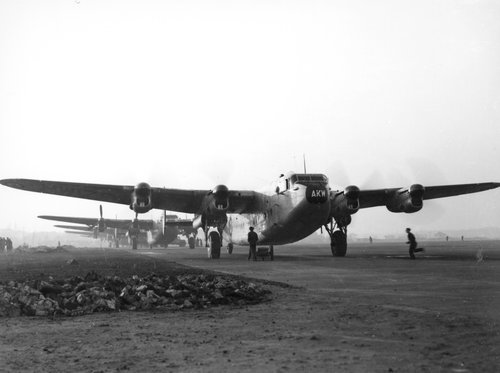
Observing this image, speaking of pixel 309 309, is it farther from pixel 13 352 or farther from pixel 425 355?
pixel 13 352

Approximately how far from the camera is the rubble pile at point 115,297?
8.44 metres

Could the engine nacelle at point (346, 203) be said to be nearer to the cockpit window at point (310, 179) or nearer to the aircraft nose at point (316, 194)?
the cockpit window at point (310, 179)

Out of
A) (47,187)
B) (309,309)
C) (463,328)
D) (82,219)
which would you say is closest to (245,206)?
(47,187)

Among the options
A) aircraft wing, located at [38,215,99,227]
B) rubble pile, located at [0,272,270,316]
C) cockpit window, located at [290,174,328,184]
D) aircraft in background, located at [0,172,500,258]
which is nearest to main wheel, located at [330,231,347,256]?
aircraft in background, located at [0,172,500,258]

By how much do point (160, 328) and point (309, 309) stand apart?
2585 mm

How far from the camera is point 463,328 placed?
6.07 meters

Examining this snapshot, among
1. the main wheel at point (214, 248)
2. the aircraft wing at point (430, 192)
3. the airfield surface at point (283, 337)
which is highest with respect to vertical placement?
the aircraft wing at point (430, 192)

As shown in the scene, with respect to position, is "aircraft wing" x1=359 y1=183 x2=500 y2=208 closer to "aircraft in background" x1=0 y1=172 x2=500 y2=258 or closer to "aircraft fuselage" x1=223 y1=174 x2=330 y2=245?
"aircraft in background" x1=0 y1=172 x2=500 y2=258

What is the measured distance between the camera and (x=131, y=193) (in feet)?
85.1

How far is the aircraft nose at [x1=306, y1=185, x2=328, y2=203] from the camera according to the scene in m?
22.2

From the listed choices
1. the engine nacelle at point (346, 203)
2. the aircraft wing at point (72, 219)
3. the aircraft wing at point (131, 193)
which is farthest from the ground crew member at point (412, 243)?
the aircraft wing at point (72, 219)

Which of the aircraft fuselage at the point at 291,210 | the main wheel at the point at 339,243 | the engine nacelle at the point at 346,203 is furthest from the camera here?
the main wheel at the point at 339,243

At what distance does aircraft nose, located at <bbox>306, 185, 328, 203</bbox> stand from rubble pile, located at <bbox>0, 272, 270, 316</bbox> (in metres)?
12.0

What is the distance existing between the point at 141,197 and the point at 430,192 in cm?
1744
